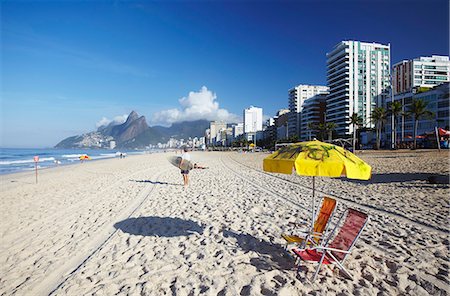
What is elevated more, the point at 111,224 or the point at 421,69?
the point at 421,69

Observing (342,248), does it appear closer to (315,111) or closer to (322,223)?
(322,223)

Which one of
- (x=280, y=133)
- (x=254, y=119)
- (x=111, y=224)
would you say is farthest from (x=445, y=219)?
(x=254, y=119)

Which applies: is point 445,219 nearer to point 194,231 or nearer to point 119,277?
point 194,231

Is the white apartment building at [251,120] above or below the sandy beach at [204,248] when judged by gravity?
above

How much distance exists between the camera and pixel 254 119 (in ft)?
647

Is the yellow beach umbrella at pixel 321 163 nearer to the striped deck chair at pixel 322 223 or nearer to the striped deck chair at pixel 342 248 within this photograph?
the striped deck chair at pixel 342 248

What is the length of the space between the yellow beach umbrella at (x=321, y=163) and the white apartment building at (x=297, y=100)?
115 metres

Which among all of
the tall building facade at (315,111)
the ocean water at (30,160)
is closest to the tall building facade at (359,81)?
the tall building facade at (315,111)

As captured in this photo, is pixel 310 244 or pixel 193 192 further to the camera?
pixel 193 192

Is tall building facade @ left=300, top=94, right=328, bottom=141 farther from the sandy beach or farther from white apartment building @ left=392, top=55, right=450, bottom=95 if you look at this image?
the sandy beach

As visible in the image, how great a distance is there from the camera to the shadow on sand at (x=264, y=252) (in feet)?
13.1

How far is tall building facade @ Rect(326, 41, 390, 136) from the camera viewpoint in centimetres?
8732

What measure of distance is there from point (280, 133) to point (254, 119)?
7564 cm

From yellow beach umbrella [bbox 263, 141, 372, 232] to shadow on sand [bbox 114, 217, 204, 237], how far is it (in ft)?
9.88
